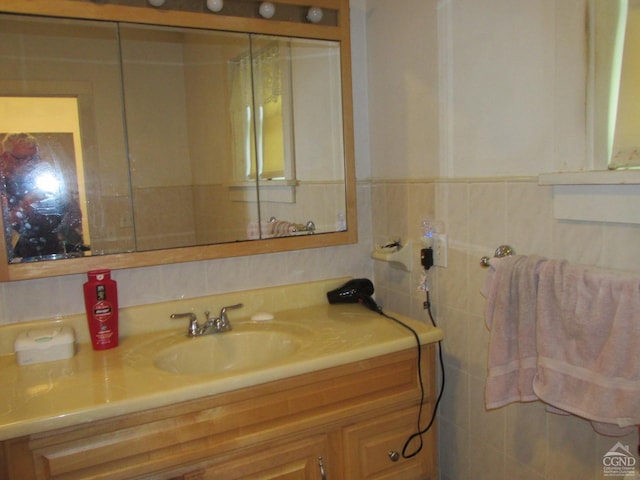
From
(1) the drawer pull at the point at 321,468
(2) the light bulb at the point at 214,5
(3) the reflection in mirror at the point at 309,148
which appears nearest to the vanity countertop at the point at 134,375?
(1) the drawer pull at the point at 321,468

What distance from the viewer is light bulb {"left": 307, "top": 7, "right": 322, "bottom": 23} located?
162 cm

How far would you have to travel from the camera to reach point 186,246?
1514 mm

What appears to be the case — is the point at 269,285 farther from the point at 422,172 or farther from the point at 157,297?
the point at 422,172

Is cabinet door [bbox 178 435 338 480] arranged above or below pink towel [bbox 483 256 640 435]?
below

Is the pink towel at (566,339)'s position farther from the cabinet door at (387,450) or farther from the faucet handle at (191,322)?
the faucet handle at (191,322)

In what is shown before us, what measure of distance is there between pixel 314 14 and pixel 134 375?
1.24m

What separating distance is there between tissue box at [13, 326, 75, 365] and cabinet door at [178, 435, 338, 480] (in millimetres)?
477

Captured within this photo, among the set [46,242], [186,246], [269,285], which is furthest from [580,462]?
[46,242]

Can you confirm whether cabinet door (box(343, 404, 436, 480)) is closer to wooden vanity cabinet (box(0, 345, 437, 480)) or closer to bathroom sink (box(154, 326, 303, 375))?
wooden vanity cabinet (box(0, 345, 437, 480))

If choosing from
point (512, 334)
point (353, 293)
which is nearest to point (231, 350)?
point (353, 293)

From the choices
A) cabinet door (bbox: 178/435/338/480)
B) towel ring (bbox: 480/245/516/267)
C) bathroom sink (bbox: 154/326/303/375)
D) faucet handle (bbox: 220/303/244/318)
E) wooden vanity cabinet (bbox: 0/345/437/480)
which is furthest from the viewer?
faucet handle (bbox: 220/303/244/318)

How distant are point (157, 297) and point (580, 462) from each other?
124 centimetres

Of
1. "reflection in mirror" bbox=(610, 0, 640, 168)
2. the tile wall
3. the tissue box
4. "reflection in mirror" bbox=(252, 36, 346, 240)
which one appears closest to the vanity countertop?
the tissue box

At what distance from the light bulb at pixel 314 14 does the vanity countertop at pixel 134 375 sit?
1000 millimetres
